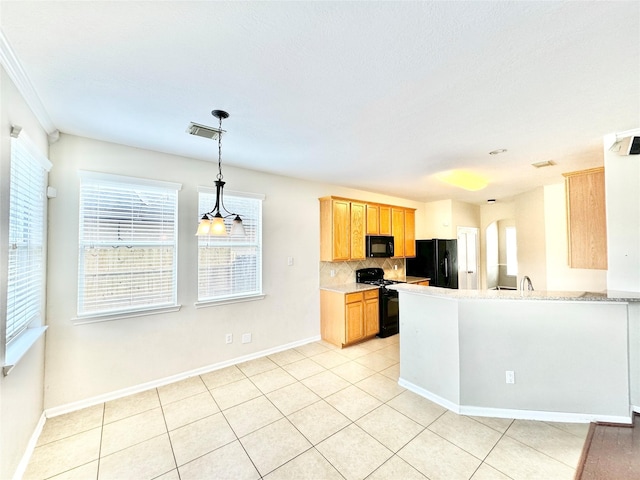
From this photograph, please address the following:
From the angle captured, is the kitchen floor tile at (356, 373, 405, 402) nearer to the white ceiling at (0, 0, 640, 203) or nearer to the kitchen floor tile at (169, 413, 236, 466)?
the kitchen floor tile at (169, 413, 236, 466)

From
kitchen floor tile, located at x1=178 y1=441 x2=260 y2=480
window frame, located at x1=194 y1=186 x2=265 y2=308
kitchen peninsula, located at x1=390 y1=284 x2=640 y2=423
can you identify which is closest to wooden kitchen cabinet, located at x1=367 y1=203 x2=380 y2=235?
window frame, located at x1=194 y1=186 x2=265 y2=308

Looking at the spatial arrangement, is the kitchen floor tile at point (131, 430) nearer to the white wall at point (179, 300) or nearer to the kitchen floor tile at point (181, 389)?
the kitchen floor tile at point (181, 389)

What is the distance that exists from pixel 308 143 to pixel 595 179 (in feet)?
10.9

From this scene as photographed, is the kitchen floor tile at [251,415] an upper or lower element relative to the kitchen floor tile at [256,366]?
lower

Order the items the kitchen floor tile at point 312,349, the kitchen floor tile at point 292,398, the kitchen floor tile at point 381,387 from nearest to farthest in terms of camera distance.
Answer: the kitchen floor tile at point 292,398 → the kitchen floor tile at point 381,387 → the kitchen floor tile at point 312,349

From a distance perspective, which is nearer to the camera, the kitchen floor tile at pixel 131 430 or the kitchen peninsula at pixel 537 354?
the kitchen floor tile at pixel 131 430

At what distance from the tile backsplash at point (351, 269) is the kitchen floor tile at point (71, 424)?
312cm

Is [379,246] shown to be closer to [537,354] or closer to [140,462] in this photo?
[537,354]

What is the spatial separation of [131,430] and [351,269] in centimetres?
371

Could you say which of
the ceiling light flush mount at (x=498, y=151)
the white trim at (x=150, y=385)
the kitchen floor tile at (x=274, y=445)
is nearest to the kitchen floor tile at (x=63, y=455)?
the white trim at (x=150, y=385)

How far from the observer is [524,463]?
77.0 inches

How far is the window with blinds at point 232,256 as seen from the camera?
348 centimetres

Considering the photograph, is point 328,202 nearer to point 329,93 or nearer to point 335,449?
point 329,93

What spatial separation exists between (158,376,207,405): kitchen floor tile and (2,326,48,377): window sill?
1287 millimetres
